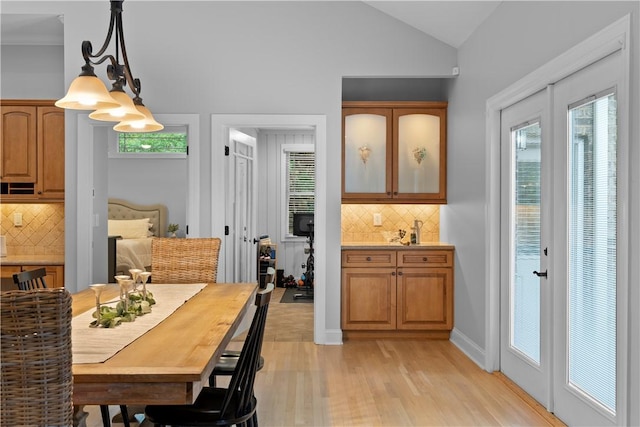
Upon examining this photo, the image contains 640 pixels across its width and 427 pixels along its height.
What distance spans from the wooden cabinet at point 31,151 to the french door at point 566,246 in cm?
414

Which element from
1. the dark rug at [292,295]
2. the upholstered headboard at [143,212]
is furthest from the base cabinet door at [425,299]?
the upholstered headboard at [143,212]

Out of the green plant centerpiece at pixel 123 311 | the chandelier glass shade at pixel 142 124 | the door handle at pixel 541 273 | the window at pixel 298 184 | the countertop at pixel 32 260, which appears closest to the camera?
the green plant centerpiece at pixel 123 311

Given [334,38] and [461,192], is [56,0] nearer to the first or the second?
[334,38]

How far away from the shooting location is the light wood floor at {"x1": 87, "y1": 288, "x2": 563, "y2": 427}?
3.05 meters

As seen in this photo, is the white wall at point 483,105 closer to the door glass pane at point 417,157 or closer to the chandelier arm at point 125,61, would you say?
the door glass pane at point 417,157

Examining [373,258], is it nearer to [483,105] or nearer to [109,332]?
[483,105]

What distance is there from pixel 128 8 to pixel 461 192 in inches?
143

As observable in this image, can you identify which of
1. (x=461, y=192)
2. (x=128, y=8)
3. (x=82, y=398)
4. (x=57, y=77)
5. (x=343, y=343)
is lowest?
(x=343, y=343)

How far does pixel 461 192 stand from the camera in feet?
15.6

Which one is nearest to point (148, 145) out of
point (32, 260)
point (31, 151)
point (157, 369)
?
point (31, 151)

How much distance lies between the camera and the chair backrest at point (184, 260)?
3.65m

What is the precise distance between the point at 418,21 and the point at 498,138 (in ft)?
4.91

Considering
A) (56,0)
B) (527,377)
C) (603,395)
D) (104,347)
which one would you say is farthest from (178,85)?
(603,395)

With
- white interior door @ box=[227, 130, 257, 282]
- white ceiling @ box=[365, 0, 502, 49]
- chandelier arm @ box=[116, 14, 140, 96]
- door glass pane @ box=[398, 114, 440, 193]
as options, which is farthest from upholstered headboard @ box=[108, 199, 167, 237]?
chandelier arm @ box=[116, 14, 140, 96]
